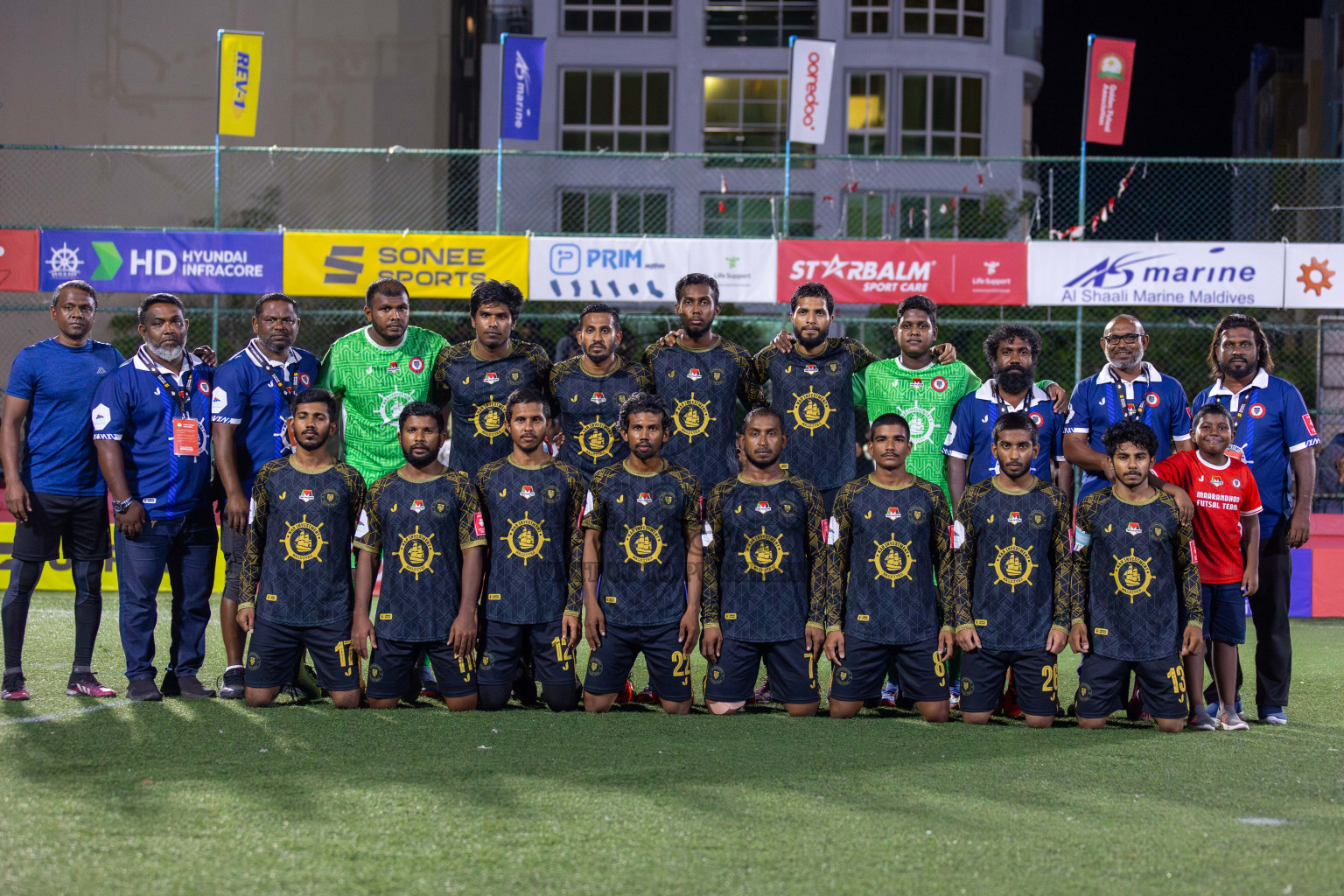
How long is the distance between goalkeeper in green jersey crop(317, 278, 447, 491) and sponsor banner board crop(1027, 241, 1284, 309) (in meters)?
7.95

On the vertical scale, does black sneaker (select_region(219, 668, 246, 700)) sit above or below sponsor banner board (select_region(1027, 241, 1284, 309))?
below

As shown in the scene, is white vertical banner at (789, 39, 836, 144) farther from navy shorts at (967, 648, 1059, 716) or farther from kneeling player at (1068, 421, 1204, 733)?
navy shorts at (967, 648, 1059, 716)

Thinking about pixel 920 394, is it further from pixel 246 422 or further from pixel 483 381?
pixel 246 422

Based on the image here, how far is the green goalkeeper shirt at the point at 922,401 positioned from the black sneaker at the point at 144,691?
3.63 m

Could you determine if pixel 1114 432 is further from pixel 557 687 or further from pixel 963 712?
pixel 557 687

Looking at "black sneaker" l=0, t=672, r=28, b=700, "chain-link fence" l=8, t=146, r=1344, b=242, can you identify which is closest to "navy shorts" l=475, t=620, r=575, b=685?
"black sneaker" l=0, t=672, r=28, b=700

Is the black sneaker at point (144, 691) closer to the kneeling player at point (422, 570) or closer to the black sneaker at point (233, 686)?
the black sneaker at point (233, 686)

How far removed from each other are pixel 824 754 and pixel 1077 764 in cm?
92

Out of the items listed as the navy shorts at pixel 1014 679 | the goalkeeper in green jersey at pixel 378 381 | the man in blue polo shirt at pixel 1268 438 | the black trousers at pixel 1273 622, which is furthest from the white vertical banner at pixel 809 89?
the navy shorts at pixel 1014 679

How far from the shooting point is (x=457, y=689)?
599cm

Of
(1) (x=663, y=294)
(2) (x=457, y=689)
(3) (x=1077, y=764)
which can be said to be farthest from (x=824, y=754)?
(1) (x=663, y=294)

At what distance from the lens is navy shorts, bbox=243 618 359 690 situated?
19.7ft

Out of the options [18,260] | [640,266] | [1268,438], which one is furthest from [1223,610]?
[18,260]

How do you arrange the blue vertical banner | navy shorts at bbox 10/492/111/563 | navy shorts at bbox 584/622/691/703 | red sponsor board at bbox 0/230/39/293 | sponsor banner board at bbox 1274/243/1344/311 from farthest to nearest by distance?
the blue vertical banner → red sponsor board at bbox 0/230/39/293 → sponsor banner board at bbox 1274/243/1344/311 → navy shorts at bbox 10/492/111/563 → navy shorts at bbox 584/622/691/703
